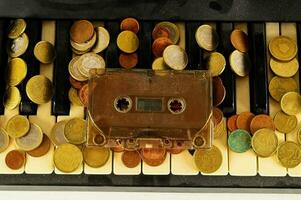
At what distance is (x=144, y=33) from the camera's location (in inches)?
54.7

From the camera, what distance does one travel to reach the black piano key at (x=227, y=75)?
4.42 ft

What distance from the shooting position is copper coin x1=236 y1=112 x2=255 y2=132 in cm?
134

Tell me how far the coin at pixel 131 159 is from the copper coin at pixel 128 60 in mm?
195

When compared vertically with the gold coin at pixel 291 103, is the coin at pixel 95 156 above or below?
below

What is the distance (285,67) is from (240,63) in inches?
4.0

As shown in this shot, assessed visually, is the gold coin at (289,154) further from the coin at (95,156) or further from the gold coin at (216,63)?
the coin at (95,156)

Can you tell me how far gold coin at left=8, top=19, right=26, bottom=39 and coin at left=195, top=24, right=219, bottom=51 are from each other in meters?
0.39

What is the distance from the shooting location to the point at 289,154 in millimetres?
1324

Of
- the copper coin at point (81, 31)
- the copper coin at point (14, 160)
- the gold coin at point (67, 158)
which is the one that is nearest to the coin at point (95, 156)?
the gold coin at point (67, 158)

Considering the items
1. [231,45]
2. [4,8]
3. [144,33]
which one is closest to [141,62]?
[144,33]

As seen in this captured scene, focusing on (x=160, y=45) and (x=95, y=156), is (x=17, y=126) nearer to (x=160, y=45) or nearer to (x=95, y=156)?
(x=95, y=156)

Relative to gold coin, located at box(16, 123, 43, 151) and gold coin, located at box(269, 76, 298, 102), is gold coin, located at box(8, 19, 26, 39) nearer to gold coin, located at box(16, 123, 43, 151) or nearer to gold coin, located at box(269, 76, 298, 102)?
gold coin, located at box(16, 123, 43, 151)

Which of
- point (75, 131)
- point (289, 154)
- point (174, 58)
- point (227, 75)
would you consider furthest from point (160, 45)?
point (289, 154)

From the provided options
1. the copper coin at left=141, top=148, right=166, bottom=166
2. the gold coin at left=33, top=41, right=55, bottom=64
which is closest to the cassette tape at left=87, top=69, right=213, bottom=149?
the copper coin at left=141, top=148, right=166, bottom=166
